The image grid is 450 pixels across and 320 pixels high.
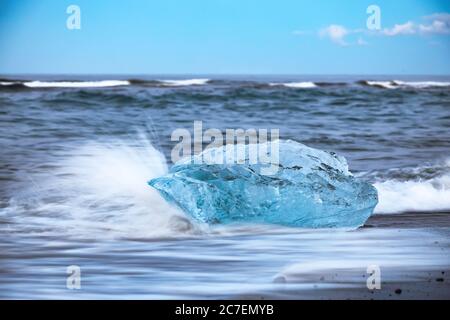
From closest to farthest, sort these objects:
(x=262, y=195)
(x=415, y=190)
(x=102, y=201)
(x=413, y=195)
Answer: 1. (x=262, y=195)
2. (x=102, y=201)
3. (x=413, y=195)
4. (x=415, y=190)

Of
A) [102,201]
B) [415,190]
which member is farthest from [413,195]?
[102,201]

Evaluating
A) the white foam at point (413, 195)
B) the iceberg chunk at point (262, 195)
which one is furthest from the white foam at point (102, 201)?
the white foam at point (413, 195)

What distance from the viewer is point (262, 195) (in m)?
5.31

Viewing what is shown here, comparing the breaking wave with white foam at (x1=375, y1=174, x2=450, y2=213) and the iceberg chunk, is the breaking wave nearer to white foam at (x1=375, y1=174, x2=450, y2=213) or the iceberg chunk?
white foam at (x1=375, y1=174, x2=450, y2=213)

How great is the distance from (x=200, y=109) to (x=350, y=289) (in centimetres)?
1160

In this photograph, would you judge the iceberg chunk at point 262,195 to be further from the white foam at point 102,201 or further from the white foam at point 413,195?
the white foam at point 413,195

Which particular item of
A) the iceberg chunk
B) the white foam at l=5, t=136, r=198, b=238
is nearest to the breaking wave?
the iceberg chunk

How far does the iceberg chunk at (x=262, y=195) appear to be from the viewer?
527 centimetres

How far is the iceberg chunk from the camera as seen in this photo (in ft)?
17.3

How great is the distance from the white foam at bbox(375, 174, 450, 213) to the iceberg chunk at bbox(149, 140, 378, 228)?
83 centimetres

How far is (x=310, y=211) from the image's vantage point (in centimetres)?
533

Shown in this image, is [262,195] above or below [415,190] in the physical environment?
above

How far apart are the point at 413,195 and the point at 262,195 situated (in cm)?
188

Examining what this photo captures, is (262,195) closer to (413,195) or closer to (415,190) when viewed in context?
(413,195)
